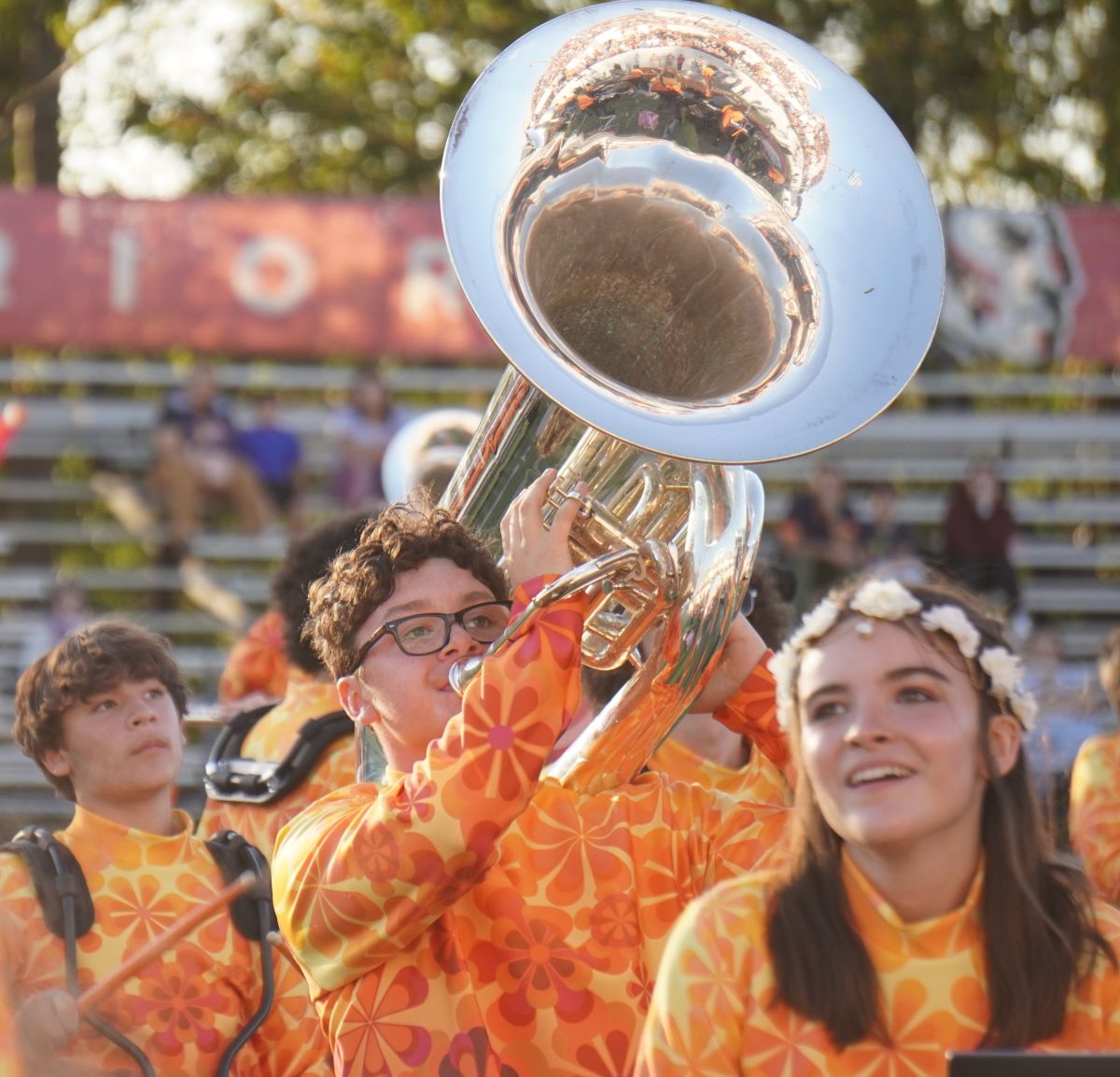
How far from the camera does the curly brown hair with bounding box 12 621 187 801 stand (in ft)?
11.2

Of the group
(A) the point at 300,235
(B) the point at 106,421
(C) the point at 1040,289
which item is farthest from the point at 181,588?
(C) the point at 1040,289

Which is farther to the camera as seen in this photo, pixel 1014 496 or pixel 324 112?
pixel 324 112

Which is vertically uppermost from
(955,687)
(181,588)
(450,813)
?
(955,687)

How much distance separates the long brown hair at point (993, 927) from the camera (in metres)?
2.24

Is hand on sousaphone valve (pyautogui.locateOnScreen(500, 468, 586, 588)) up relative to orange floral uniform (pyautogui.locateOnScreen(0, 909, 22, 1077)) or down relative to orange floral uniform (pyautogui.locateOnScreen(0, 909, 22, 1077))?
up

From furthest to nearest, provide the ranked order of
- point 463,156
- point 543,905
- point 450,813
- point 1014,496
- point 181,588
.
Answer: point 1014,496
point 181,588
point 463,156
point 543,905
point 450,813

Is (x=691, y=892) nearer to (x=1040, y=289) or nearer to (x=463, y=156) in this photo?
(x=463, y=156)

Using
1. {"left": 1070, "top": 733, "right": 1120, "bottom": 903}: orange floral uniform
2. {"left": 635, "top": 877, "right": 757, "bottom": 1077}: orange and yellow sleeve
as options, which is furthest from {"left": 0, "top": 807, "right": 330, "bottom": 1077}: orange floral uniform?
{"left": 1070, "top": 733, "right": 1120, "bottom": 903}: orange floral uniform

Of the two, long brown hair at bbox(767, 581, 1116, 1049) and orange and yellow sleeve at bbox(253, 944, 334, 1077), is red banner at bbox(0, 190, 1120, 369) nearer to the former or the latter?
orange and yellow sleeve at bbox(253, 944, 334, 1077)

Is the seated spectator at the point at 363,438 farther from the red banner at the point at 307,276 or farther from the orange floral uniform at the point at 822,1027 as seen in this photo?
the orange floral uniform at the point at 822,1027

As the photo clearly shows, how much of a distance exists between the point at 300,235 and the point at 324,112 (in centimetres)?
623

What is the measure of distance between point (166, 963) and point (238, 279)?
9.30m

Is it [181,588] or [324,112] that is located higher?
[324,112]

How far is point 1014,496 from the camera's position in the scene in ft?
50.4
